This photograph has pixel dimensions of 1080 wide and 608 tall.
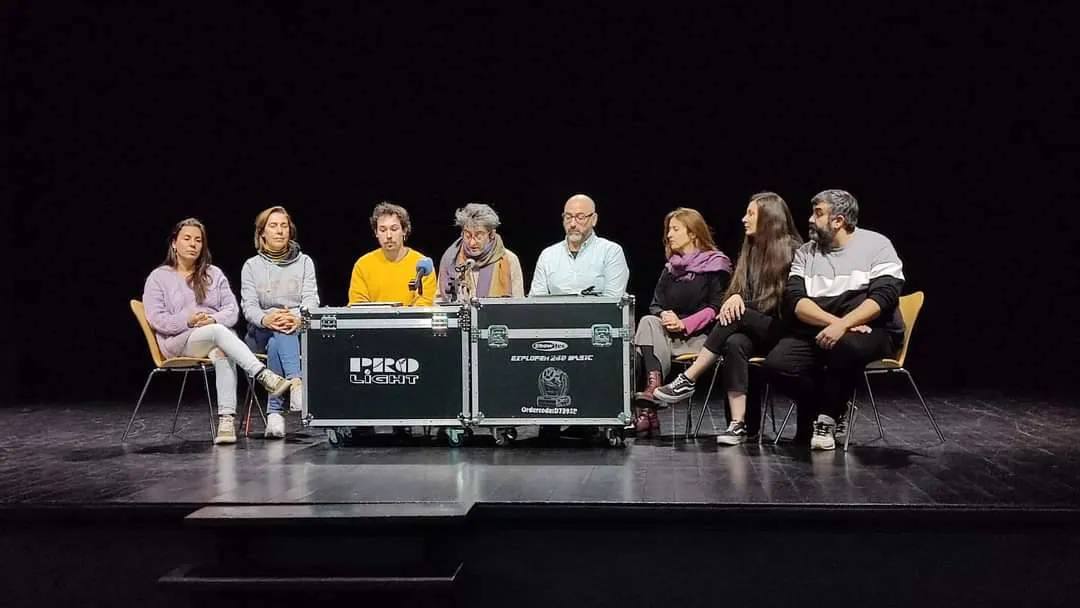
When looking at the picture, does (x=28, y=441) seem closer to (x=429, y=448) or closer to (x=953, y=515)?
(x=429, y=448)

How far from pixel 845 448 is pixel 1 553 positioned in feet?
10.1

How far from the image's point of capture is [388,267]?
17.9ft

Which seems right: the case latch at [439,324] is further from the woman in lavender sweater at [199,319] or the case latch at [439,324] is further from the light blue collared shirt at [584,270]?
the woman in lavender sweater at [199,319]

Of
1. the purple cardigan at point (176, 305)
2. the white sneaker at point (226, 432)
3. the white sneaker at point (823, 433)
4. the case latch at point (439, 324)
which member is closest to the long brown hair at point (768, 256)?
the white sneaker at point (823, 433)

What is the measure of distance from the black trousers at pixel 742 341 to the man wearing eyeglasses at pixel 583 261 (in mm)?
571

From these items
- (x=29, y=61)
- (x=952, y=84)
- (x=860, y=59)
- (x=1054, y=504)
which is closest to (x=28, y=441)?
(x=29, y=61)

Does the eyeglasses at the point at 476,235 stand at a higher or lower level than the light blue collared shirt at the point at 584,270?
higher

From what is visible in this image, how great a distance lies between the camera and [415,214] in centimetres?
760

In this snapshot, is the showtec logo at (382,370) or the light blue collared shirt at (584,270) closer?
the showtec logo at (382,370)

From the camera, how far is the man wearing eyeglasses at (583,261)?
5.08 metres

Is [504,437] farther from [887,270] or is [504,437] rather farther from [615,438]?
[887,270]

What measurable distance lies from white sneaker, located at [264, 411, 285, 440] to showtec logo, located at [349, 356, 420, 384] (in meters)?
0.61

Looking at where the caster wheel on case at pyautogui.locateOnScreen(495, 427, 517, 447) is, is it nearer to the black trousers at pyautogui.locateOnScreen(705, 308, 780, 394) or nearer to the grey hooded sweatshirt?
the black trousers at pyautogui.locateOnScreen(705, 308, 780, 394)

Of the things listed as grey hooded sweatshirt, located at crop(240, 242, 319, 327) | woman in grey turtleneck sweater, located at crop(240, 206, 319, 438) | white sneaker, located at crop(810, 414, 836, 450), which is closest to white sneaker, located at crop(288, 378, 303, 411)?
woman in grey turtleneck sweater, located at crop(240, 206, 319, 438)
